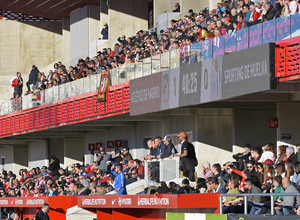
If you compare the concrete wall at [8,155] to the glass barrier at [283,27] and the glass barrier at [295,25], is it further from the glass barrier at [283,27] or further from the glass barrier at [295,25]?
the glass barrier at [295,25]

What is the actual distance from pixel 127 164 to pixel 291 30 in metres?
10.1

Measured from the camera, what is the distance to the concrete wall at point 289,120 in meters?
22.2

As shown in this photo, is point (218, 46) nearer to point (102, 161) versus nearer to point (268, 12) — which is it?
point (268, 12)

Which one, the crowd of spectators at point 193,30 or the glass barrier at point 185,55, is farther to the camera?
the glass barrier at point 185,55

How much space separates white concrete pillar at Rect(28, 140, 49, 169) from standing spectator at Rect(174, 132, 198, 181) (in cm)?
2296

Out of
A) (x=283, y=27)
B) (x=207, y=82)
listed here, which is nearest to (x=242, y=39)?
(x=283, y=27)

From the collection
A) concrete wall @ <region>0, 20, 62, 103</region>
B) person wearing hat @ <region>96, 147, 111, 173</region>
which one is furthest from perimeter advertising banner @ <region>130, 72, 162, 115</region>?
concrete wall @ <region>0, 20, 62, 103</region>

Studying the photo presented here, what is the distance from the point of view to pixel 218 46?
21.4m

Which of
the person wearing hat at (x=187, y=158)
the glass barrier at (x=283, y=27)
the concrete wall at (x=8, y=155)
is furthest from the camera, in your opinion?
the concrete wall at (x=8, y=155)

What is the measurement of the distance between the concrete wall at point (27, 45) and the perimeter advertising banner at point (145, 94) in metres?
28.8

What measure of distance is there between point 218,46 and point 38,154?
25773 mm

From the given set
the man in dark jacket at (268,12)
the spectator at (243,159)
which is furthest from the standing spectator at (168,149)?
the man in dark jacket at (268,12)

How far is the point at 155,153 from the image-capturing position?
24203mm

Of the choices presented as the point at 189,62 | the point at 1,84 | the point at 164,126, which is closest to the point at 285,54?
the point at 189,62
